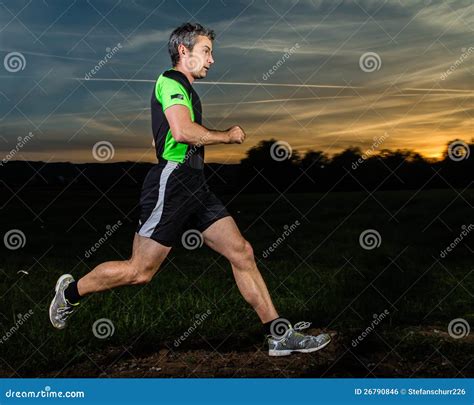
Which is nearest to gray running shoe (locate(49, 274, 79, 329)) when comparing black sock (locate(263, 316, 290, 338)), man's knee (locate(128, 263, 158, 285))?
man's knee (locate(128, 263, 158, 285))

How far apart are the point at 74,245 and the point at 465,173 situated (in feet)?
30.2

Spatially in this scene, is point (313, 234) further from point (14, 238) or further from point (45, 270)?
point (14, 238)

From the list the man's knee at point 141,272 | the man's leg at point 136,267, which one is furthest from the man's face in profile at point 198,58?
the man's knee at point 141,272

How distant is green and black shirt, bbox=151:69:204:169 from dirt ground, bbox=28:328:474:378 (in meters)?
1.46

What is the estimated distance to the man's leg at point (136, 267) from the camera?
16.1 feet

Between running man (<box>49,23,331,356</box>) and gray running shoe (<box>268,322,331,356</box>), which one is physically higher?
running man (<box>49,23,331,356</box>)

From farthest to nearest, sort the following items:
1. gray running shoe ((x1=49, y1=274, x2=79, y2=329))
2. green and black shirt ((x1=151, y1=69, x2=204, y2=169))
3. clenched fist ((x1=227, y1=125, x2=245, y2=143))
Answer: gray running shoe ((x1=49, y1=274, x2=79, y2=329)) → green and black shirt ((x1=151, y1=69, x2=204, y2=169)) → clenched fist ((x1=227, y1=125, x2=245, y2=143))

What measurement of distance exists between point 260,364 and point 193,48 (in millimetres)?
2316

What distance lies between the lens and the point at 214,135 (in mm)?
4656

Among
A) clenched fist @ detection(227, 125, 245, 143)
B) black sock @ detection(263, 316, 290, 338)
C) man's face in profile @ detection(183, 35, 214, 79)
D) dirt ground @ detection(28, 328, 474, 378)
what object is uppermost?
man's face in profile @ detection(183, 35, 214, 79)

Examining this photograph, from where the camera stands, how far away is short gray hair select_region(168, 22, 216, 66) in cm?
493

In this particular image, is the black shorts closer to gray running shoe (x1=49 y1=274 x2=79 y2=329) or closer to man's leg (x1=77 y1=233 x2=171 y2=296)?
man's leg (x1=77 y1=233 x2=171 y2=296)

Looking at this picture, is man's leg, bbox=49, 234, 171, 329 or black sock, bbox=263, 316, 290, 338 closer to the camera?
man's leg, bbox=49, 234, 171, 329

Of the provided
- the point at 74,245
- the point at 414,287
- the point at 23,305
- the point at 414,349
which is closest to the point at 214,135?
the point at 414,349
